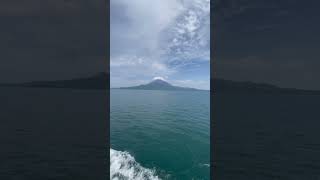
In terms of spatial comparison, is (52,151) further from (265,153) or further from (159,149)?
(265,153)

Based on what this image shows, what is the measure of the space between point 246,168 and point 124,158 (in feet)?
44.9

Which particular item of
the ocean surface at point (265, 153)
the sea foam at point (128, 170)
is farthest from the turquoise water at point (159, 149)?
the ocean surface at point (265, 153)

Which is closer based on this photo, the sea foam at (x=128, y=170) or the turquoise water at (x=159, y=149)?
the sea foam at (x=128, y=170)

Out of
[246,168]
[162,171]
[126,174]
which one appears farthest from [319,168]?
[126,174]

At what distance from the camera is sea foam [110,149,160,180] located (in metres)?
24.4

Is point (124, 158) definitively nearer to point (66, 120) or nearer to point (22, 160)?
point (22, 160)

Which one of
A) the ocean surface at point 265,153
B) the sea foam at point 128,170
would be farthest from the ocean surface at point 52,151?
the ocean surface at point 265,153

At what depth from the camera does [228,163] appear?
97.3 feet

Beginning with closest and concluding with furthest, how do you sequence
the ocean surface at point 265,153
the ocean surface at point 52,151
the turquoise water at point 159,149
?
the ocean surface at point 52,151
the turquoise water at point 159,149
the ocean surface at point 265,153

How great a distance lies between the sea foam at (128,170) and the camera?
24375 mm

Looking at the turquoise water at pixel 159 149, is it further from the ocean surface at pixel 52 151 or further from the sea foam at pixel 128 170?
the ocean surface at pixel 52 151

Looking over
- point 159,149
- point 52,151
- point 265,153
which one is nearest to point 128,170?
point 159,149

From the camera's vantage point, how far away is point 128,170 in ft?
84.6

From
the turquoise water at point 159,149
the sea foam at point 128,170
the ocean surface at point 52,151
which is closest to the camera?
the sea foam at point 128,170
